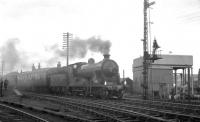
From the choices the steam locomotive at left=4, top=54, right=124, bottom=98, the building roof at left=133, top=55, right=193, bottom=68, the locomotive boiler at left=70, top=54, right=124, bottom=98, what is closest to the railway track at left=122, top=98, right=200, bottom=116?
the locomotive boiler at left=70, top=54, right=124, bottom=98

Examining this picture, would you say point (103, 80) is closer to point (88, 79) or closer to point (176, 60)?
point (88, 79)

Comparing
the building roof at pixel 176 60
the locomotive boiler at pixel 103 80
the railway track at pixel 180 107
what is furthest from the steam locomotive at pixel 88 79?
the building roof at pixel 176 60

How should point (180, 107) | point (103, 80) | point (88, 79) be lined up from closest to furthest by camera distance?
1. point (180, 107)
2. point (103, 80)
3. point (88, 79)

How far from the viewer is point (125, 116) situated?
1429 centimetres

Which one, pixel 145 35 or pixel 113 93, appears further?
pixel 145 35

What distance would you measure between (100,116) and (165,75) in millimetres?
29962

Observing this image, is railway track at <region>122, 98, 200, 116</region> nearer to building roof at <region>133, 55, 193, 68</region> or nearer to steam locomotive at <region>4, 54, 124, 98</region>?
steam locomotive at <region>4, 54, 124, 98</region>

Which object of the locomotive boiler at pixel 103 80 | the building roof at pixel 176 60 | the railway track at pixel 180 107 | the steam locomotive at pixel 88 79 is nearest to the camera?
the railway track at pixel 180 107

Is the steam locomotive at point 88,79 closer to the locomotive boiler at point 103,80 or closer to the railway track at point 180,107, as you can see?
the locomotive boiler at point 103,80

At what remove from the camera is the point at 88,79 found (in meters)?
27.7

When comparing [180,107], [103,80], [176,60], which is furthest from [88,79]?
[176,60]

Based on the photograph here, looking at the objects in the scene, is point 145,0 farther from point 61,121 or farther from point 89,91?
point 61,121

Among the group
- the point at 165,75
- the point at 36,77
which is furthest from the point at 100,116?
the point at 165,75

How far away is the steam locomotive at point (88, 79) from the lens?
26266mm
